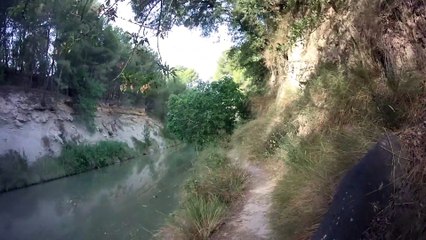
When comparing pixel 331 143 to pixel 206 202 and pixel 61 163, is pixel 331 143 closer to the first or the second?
pixel 206 202

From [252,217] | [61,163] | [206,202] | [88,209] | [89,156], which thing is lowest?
[61,163]

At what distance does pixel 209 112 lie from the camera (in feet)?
62.5

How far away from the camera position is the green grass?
24.8 ft

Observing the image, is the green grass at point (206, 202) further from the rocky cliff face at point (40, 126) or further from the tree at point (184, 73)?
the rocky cliff face at point (40, 126)

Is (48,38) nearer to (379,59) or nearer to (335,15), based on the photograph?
(335,15)

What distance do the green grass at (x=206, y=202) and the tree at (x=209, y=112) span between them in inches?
290

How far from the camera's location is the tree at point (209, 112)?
1914 centimetres

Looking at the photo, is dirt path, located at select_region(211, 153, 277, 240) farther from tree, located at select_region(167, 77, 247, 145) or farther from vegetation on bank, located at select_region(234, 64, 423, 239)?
tree, located at select_region(167, 77, 247, 145)

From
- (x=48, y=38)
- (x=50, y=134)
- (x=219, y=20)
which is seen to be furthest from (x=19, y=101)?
(x=219, y=20)

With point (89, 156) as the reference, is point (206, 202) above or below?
above

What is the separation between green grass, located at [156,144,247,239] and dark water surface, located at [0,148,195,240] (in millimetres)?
2301

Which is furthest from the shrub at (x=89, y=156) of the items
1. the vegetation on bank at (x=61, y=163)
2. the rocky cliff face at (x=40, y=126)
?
the rocky cliff face at (x=40, y=126)

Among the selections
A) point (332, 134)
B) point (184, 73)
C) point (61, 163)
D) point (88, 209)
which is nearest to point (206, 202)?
point (332, 134)

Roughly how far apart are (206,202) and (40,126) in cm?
2864
